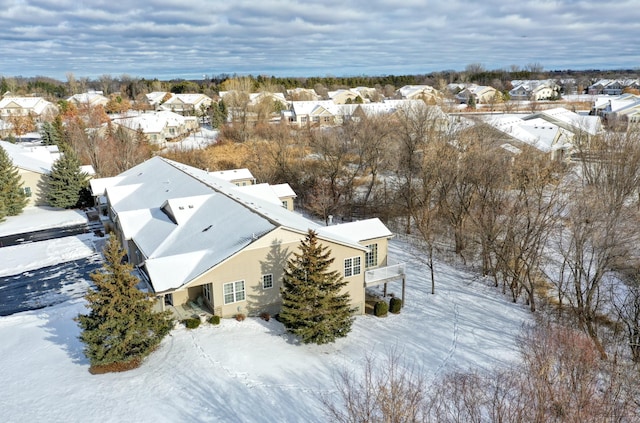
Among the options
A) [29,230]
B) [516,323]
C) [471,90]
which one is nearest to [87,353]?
[516,323]

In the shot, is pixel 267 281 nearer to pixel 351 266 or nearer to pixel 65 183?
pixel 351 266

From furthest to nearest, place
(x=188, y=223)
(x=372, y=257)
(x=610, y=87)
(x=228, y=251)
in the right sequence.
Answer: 1. (x=610, y=87)
2. (x=188, y=223)
3. (x=372, y=257)
4. (x=228, y=251)

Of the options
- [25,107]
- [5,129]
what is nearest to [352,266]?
[5,129]

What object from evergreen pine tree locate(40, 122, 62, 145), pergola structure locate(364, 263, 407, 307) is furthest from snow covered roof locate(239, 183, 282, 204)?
evergreen pine tree locate(40, 122, 62, 145)

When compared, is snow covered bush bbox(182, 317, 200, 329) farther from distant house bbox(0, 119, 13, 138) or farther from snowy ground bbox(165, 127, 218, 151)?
distant house bbox(0, 119, 13, 138)

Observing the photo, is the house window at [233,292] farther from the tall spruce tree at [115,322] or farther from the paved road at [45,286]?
the paved road at [45,286]
